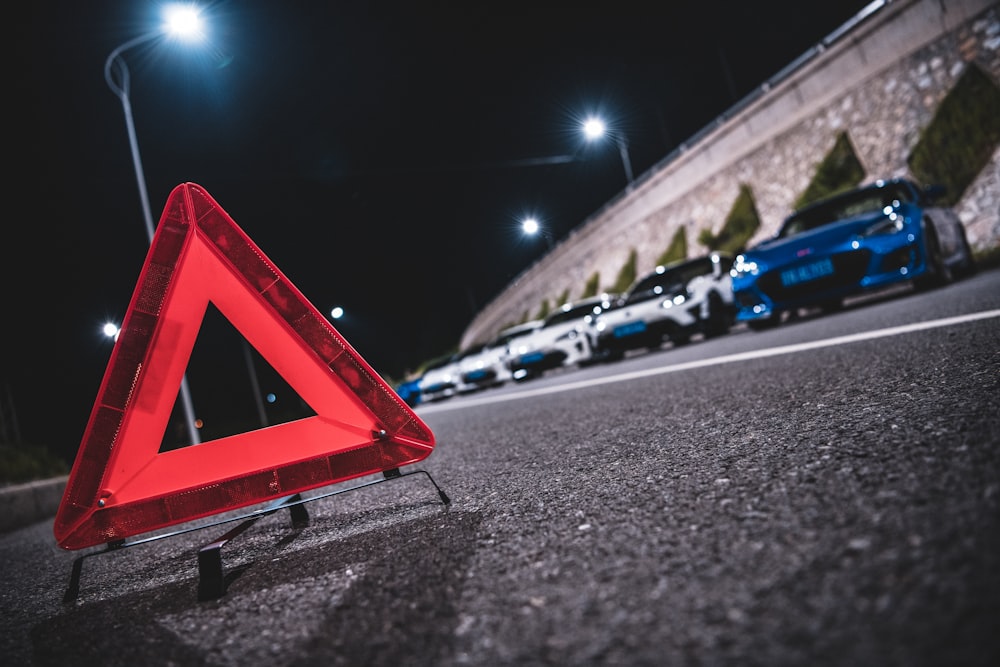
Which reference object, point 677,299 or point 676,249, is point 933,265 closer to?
point 677,299

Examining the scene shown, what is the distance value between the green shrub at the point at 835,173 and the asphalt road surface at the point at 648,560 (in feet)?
47.4

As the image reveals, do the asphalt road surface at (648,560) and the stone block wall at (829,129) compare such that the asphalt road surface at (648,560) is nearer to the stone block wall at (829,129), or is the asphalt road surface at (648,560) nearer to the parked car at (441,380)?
the stone block wall at (829,129)

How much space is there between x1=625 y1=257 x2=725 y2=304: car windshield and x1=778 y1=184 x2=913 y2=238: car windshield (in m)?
2.17

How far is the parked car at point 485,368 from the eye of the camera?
13.2 m

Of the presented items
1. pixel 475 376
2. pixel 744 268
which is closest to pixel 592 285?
pixel 475 376

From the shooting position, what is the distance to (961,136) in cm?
1198

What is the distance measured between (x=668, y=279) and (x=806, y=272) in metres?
4.13

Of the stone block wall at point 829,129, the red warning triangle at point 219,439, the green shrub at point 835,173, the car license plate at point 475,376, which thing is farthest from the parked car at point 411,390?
the red warning triangle at point 219,439

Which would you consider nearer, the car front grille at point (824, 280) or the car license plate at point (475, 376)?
the car front grille at point (824, 280)

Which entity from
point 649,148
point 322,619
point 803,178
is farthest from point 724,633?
point 649,148

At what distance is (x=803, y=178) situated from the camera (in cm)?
1730

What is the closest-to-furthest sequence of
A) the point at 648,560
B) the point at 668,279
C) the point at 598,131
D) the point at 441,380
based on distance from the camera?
the point at 648,560 < the point at 668,279 < the point at 441,380 < the point at 598,131

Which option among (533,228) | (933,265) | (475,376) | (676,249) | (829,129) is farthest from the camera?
(533,228)

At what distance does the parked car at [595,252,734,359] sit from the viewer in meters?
9.23
